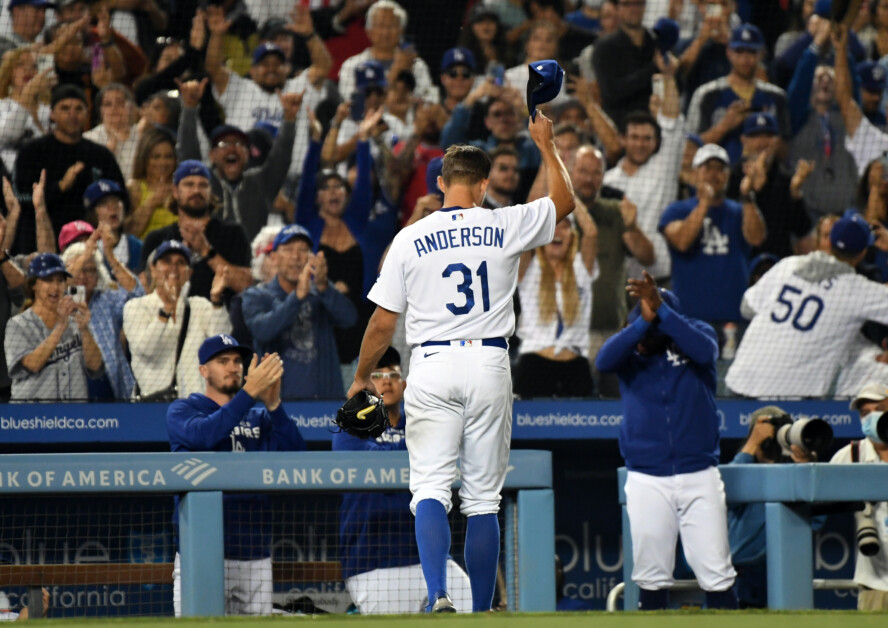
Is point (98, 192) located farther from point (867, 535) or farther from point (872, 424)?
point (867, 535)

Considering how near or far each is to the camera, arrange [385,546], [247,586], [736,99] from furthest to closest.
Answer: [736,99] → [385,546] → [247,586]

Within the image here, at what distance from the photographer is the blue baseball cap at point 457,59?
8.59 meters

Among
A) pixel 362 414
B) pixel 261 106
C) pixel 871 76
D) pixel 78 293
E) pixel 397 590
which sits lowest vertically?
pixel 397 590

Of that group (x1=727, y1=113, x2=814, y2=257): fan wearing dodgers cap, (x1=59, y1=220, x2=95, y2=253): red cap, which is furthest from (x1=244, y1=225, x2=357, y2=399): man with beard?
(x1=727, y1=113, x2=814, y2=257): fan wearing dodgers cap

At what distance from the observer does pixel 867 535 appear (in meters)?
5.20

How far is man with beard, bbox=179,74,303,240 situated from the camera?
7.77 meters

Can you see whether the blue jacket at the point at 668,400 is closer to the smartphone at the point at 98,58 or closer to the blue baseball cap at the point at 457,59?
the blue baseball cap at the point at 457,59

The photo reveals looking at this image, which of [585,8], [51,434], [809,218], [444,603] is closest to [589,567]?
[809,218]

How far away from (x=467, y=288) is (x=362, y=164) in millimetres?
4540

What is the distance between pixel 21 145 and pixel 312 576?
12.9ft

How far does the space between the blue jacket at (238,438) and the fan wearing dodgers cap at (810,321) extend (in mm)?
3854

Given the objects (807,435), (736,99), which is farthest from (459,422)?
(736,99)

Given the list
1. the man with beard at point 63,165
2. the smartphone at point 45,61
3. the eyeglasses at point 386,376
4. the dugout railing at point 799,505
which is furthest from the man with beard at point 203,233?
the dugout railing at point 799,505

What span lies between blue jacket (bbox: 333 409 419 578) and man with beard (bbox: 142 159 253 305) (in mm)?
2760
